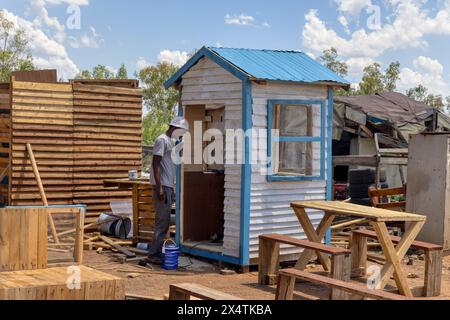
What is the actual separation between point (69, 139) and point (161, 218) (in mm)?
4247

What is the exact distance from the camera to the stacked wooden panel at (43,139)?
13266 mm

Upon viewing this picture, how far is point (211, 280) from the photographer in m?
9.49

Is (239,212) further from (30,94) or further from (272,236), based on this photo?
(30,94)

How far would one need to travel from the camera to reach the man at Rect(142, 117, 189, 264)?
10227 millimetres

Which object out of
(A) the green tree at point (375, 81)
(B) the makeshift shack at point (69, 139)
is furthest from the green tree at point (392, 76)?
(B) the makeshift shack at point (69, 139)

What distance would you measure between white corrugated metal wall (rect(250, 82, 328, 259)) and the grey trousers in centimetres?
126

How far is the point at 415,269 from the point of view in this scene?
10.7 meters

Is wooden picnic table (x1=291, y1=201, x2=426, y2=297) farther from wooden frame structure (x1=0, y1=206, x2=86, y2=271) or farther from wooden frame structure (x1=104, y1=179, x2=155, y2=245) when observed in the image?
wooden frame structure (x1=0, y1=206, x2=86, y2=271)

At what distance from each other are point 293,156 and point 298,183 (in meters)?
0.60

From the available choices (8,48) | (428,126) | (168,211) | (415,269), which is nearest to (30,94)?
(168,211)

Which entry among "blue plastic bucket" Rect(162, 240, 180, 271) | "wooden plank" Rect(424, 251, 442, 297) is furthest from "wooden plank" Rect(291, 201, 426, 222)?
"blue plastic bucket" Rect(162, 240, 180, 271)

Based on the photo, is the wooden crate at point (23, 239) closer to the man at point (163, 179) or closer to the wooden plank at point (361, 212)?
the man at point (163, 179)

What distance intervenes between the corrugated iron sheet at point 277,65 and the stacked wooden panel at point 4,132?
17.1 feet

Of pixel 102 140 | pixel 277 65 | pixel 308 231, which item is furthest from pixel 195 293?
pixel 102 140
